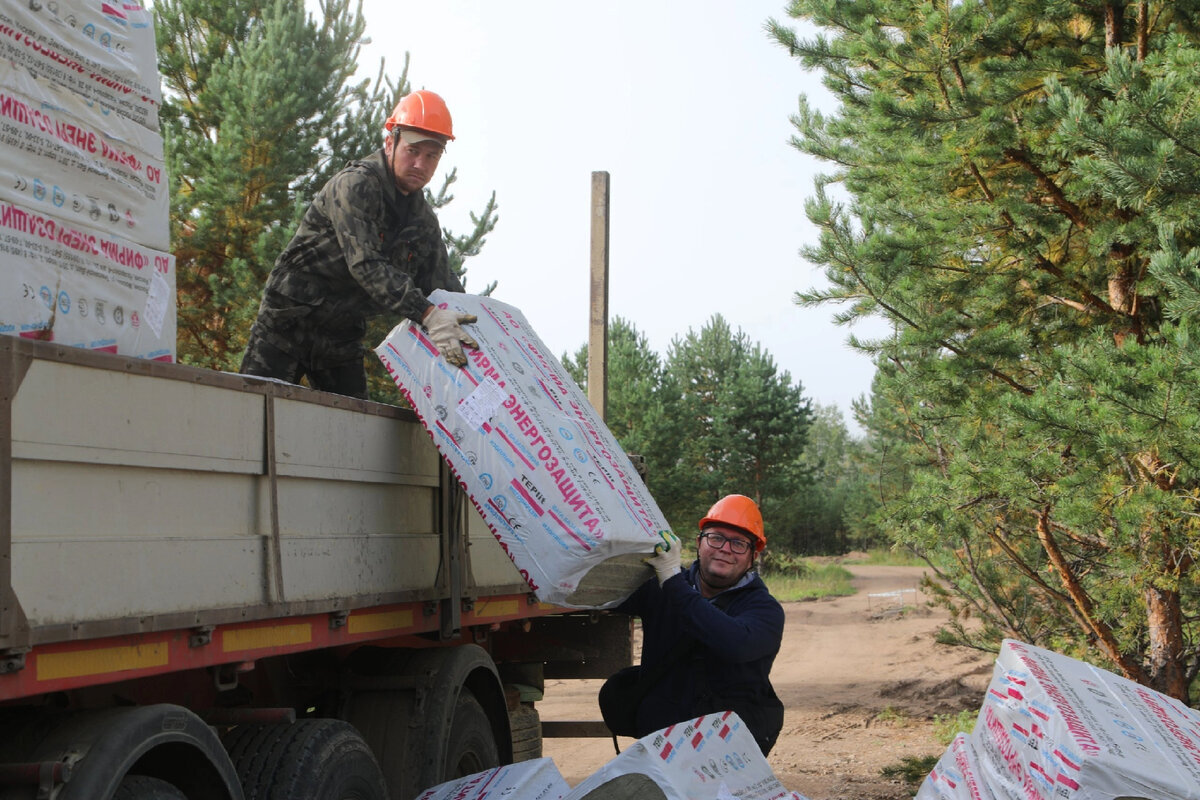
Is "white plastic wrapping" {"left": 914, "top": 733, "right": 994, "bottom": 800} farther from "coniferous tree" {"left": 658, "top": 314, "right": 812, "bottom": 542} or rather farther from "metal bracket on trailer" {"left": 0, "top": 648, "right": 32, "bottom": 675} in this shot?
"coniferous tree" {"left": 658, "top": 314, "right": 812, "bottom": 542}

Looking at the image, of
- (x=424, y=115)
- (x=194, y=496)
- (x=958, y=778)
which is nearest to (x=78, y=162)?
(x=194, y=496)

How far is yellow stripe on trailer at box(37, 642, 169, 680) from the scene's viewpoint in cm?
237

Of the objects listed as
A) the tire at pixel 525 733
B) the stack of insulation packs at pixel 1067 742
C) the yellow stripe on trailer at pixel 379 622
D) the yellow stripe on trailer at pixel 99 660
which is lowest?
the tire at pixel 525 733

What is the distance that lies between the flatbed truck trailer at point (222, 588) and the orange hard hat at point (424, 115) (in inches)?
51.2

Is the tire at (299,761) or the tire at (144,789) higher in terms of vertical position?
the tire at (144,789)

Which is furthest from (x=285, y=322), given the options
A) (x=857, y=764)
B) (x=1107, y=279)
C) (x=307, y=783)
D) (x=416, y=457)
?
(x=857, y=764)

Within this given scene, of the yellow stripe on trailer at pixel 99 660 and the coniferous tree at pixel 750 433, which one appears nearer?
the yellow stripe on trailer at pixel 99 660

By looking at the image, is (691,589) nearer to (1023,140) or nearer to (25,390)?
(25,390)

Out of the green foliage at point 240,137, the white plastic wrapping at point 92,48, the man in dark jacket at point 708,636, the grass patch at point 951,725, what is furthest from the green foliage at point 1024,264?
the green foliage at point 240,137

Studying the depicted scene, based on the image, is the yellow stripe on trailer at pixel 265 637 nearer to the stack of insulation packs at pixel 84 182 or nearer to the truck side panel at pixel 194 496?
the truck side panel at pixel 194 496

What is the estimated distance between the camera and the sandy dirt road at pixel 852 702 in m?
9.66

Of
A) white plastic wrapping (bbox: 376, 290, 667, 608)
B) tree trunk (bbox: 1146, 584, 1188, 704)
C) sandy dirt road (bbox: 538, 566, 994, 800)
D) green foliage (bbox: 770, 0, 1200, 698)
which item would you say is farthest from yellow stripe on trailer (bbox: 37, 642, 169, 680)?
tree trunk (bbox: 1146, 584, 1188, 704)

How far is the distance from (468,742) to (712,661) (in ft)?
3.54

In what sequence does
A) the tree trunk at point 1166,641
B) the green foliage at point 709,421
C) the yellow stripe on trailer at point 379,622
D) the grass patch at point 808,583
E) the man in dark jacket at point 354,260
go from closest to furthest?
the yellow stripe on trailer at point 379,622 → the man in dark jacket at point 354,260 → the tree trunk at point 1166,641 → the grass patch at point 808,583 → the green foliage at point 709,421
